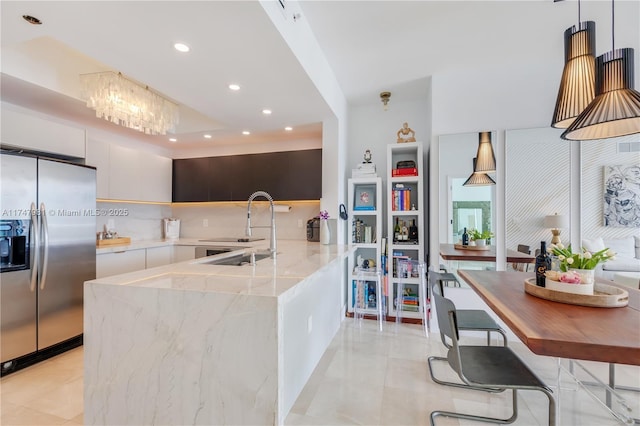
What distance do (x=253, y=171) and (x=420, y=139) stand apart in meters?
2.34

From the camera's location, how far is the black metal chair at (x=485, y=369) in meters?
1.38

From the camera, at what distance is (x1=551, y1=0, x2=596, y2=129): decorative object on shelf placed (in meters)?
1.45

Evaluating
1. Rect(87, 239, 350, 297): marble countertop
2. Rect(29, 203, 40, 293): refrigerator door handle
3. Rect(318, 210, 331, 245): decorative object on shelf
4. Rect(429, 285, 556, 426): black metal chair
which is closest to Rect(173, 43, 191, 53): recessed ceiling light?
Rect(87, 239, 350, 297): marble countertop

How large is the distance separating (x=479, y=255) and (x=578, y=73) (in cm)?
159

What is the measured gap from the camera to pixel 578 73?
1476 millimetres

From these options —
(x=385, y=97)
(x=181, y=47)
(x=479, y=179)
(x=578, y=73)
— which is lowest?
(x=479, y=179)

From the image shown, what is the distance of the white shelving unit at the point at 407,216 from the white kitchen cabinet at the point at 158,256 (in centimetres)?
294

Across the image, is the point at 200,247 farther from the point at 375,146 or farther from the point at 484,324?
the point at 484,324

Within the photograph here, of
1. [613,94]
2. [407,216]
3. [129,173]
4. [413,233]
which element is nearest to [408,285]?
[413,233]

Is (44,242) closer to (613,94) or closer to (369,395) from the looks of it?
(369,395)

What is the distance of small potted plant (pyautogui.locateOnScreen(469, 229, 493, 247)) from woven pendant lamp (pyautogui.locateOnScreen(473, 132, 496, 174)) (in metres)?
0.66

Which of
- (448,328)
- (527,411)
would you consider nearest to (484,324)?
(527,411)

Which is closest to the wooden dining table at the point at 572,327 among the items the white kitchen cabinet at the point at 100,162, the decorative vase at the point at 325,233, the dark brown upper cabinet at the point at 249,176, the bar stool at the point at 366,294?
the decorative vase at the point at 325,233

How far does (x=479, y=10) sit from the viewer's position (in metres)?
2.19
